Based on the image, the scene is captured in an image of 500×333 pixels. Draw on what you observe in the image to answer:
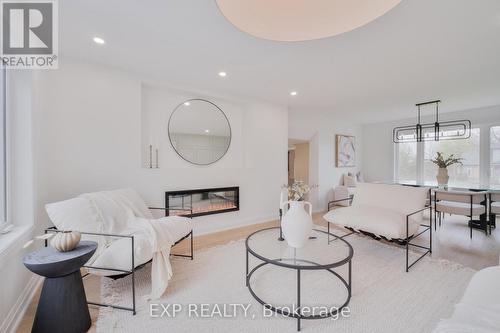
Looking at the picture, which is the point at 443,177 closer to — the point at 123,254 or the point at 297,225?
the point at 297,225

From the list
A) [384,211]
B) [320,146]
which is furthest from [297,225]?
[320,146]

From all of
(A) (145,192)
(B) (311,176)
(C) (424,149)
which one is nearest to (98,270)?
(A) (145,192)

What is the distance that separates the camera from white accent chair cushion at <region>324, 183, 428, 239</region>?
243 centimetres

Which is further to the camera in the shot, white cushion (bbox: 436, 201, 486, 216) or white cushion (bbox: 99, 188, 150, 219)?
white cushion (bbox: 436, 201, 486, 216)

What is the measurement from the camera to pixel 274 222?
169 inches

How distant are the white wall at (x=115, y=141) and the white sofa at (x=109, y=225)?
0.59 metres

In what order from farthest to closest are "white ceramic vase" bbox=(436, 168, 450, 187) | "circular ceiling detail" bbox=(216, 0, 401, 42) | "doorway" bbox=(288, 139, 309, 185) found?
"doorway" bbox=(288, 139, 309, 185)
"white ceramic vase" bbox=(436, 168, 450, 187)
"circular ceiling detail" bbox=(216, 0, 401, 42)

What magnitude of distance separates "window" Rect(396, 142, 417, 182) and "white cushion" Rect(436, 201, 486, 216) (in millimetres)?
2476

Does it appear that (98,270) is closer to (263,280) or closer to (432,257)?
(263,280)

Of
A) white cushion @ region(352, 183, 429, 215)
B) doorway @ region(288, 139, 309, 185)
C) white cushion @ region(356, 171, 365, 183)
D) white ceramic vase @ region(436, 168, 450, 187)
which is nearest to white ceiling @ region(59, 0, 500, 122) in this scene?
white ceramic vase @ region(436, 168, 450, 187)

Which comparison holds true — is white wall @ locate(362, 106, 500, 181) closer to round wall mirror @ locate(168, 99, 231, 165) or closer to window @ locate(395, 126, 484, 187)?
window @ locate(395, 126, 484, 187)

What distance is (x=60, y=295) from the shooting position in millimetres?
1439

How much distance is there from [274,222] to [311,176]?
6.78 ft

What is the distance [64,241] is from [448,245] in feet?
14.4
